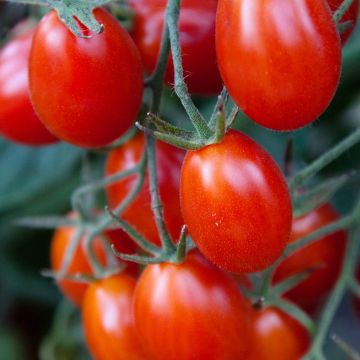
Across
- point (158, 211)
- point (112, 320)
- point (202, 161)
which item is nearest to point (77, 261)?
point (112, 320)

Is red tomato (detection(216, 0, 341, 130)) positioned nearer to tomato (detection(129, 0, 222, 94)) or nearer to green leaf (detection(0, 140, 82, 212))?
tomato (detection(129, 0, 222, 94))

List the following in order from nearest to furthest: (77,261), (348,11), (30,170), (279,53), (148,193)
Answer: (279,53) → (348,11) → (148,193) → (77,261) → (30,170)

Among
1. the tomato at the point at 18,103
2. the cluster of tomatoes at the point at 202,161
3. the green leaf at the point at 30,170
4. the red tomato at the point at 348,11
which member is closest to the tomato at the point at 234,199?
the cluster of tomatoes at the point at 202,161

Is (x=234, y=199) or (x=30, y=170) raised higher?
(x=234, y=199)

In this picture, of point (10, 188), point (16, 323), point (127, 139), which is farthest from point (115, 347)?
point (16, 323)

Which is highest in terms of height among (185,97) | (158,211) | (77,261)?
Result: (185,97)

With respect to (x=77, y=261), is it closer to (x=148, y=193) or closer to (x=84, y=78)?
(x=148, y=193)
